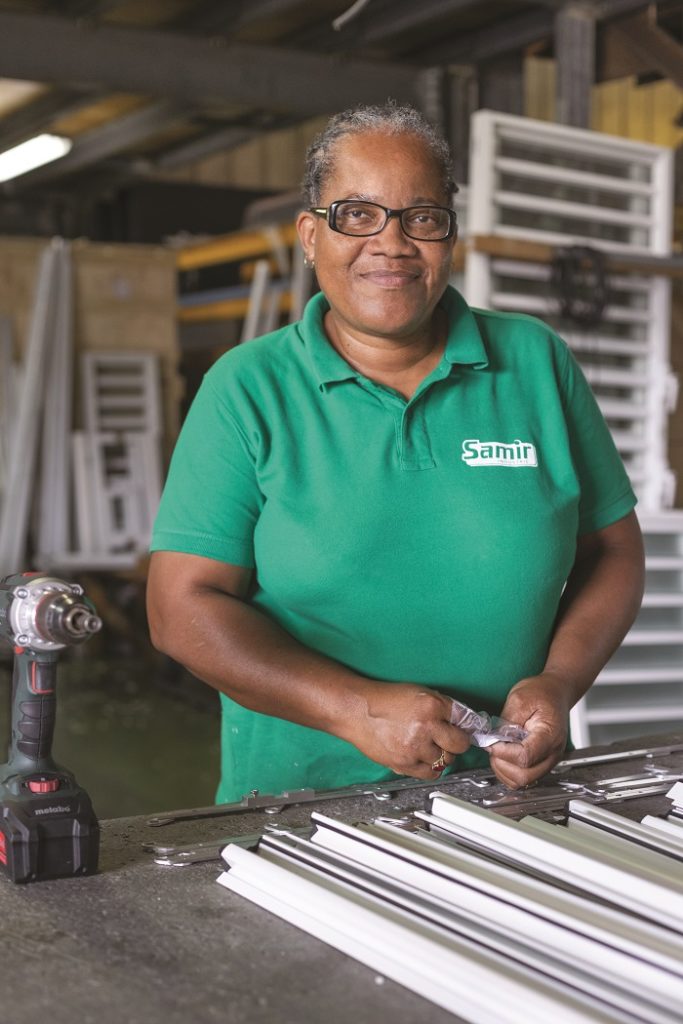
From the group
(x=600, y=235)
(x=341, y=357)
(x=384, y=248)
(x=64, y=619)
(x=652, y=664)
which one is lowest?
(x=652, y=664)

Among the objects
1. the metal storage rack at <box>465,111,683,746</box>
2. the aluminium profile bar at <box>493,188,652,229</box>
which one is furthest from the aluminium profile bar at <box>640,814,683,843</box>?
the aluminium profile bar at <box>493,188,652,229</box>

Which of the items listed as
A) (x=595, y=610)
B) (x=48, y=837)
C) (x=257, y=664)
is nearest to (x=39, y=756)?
(x=48, y=837)

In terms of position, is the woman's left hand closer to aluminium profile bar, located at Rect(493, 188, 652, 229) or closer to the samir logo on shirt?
the samir logo on shirt

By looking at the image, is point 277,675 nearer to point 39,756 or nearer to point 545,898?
point 39,756

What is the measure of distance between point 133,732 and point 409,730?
453cm

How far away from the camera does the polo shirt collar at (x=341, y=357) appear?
1752mm

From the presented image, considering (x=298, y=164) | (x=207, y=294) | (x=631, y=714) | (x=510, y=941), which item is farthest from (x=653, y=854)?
(x=298, y=164)

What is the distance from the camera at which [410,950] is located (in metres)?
1.02

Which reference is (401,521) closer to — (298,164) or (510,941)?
(510,941)

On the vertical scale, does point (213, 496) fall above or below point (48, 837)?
above

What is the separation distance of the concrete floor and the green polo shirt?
107 inches

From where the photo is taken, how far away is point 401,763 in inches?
60.1

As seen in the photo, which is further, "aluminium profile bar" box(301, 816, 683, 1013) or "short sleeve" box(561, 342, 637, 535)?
"short sleeve" box(561, 342, 637, 535)

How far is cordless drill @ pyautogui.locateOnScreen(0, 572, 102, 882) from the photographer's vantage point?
1.21 m
